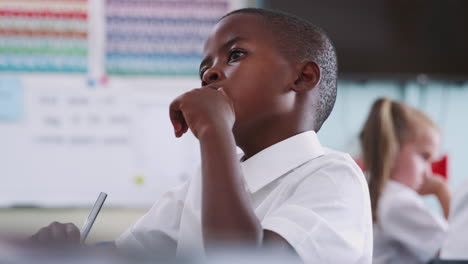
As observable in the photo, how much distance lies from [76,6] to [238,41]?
1.83 metres

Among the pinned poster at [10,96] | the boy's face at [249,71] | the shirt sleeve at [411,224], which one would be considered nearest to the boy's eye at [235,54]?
the boy's face at [249,71]

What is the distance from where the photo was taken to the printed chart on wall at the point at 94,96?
92.8 inches

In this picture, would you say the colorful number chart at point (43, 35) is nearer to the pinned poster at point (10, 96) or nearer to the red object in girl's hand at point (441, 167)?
the pinned poster at point (10, 96)

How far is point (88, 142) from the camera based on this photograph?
238 centimetres

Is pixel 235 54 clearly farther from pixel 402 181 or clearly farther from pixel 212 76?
pixel 402 181

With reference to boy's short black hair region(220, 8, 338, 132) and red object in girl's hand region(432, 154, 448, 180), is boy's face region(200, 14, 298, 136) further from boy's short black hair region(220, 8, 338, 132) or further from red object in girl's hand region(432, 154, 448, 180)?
red object in girl's hand region(432, 154, 448, 180)

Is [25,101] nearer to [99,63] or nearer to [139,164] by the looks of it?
[99,63]

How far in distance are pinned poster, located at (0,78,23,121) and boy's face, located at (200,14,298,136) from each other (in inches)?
70.6

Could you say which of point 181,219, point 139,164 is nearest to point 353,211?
point 181,219

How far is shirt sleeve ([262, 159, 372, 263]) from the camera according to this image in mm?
509

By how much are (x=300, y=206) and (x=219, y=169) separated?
8 cm

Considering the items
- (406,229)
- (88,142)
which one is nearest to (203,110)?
(406,229)

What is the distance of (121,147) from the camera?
2389 millimetres

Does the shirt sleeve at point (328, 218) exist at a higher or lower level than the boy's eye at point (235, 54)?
lower
